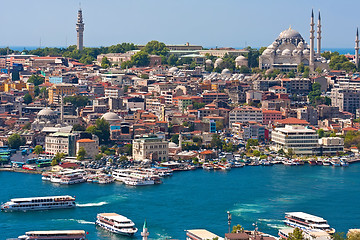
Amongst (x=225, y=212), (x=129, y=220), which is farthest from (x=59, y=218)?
(x=225, y=212)

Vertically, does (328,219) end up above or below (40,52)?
below

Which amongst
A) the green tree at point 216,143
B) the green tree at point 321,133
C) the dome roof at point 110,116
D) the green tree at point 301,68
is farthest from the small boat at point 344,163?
the green tree at point 301,68

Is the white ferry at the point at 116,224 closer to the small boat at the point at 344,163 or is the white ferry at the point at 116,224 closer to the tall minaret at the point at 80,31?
the small boat at the point at 344,163

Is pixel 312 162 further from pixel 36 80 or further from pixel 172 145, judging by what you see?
pixel 36 80

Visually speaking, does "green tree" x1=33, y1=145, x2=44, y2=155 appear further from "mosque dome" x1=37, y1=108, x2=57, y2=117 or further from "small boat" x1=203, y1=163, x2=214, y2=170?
"small boat" x1=203, y1=163, x2=214, y2=170

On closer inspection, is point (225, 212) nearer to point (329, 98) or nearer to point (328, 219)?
point (328, 219)

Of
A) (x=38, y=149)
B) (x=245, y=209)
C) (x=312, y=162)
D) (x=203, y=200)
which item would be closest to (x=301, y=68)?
(x=312, y=162)
